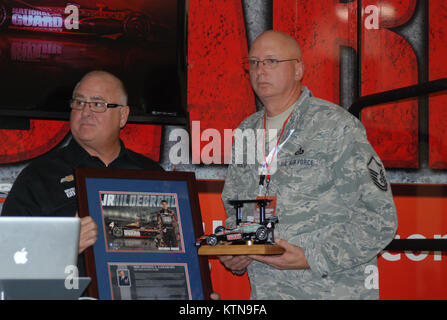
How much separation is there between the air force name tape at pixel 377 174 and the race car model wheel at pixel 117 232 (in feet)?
4.17

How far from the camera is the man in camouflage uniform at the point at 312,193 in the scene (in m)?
2.64

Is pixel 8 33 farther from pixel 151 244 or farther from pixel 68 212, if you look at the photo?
pixel 151 244

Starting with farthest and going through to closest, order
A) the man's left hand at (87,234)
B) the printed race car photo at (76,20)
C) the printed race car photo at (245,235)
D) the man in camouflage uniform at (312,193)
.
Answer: the printed race car photo at (76,20) < the man in camouflage uniform at (312,193) < the printed race car photo at (245,235) < the man's left hand at (87,234)

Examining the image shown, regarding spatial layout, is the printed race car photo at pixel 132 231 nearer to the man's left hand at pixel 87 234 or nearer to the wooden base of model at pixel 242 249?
the man's left hand at pixel 87 234

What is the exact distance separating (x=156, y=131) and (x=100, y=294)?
71.8 inches

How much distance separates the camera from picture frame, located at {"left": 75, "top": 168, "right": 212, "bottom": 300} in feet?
7.77

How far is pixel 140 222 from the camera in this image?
2520 millimetres

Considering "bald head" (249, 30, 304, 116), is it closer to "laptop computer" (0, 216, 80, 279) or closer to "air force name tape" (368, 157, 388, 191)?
"air force name tape" (368, 157, 388, 191)

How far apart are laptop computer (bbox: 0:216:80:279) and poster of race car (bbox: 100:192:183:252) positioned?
516mm

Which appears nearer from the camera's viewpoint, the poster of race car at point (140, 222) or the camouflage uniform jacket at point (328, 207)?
the poster of race car at point (140, 222)

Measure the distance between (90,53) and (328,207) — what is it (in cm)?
204

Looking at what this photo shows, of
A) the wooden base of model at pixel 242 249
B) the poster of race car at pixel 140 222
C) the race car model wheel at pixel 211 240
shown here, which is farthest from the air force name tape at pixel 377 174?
the poster of race car at pixel 140 222

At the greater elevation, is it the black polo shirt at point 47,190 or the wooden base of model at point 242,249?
the black polo shirt at point 47,190

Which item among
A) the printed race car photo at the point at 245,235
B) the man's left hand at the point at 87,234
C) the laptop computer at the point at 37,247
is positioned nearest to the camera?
the laptop computer at the point at 37,247
